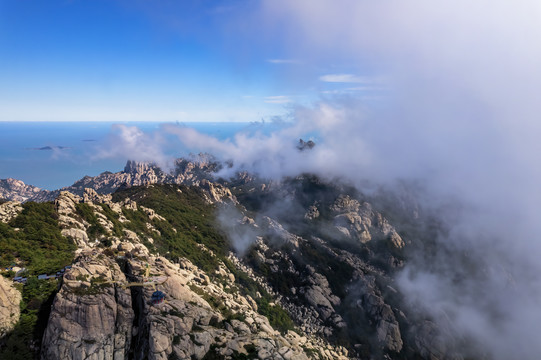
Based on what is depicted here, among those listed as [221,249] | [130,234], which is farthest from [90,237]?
[221,249]

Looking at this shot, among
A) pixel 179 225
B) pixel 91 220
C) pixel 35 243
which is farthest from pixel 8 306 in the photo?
pixel 179 225

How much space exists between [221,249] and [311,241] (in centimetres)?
8566

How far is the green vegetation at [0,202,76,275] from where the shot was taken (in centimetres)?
5366

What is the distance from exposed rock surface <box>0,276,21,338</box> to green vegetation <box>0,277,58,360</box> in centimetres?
75

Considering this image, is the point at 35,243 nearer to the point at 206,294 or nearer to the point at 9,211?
the point at 9,211

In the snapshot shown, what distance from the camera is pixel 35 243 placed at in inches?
2456

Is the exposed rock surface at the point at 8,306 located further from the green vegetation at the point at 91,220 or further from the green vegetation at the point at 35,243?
the green vegetation at the point at 91,220

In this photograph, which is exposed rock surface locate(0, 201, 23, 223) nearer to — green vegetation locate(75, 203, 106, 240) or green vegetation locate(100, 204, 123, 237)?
green vegetation locate(75, 203, 106, 240)

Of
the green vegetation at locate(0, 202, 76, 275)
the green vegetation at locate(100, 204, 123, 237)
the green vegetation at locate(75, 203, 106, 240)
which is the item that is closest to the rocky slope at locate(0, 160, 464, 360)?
the green vegetation at locate(75, 203, 106, 240)

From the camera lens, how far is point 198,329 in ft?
167

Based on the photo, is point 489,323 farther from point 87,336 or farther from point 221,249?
point 87,336

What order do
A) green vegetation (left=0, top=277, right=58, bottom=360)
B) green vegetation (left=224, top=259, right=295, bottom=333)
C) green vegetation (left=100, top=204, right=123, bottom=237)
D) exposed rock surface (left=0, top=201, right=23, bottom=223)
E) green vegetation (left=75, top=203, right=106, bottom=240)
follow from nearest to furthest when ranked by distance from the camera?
green vegetation (left=0, top=277, right=58, bottom=360) → exposed rock surface (left=0, top=201, right=23, bottom=223) → green vegetation (left=75, top=203, right=106, bottom=240) → green vegetation (left=100, top=204, right=123, bottom=237) → green vegetation (left=224, top=259, right=295, bottom=333)

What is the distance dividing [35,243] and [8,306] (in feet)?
80.5

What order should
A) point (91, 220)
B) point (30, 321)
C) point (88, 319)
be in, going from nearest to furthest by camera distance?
point (30, 321)
point (88, 319)
point (91, 220)
